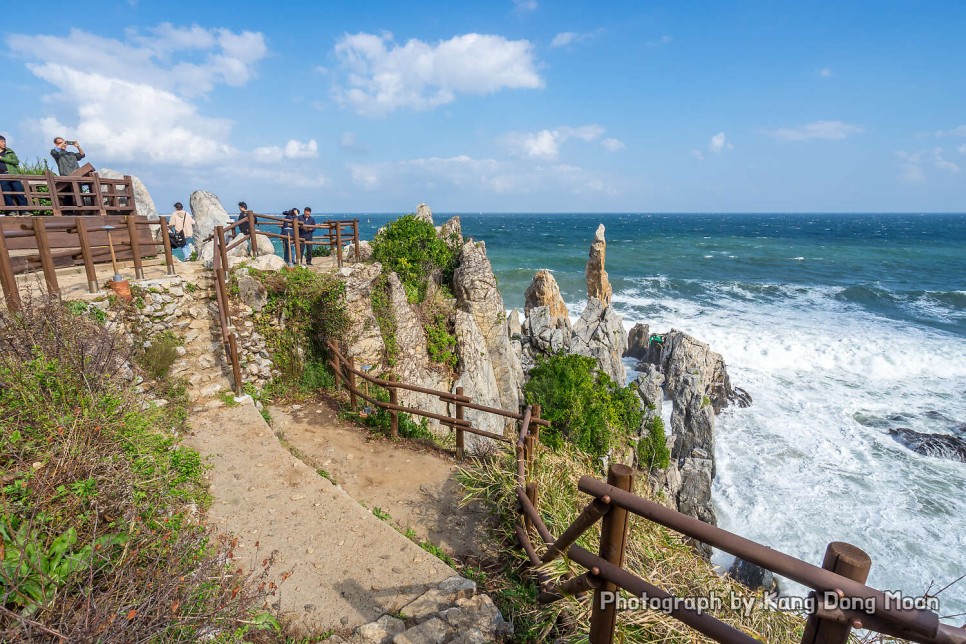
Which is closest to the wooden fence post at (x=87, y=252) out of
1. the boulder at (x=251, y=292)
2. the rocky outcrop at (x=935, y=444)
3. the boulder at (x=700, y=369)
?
the boulder at (x=251, y=292)

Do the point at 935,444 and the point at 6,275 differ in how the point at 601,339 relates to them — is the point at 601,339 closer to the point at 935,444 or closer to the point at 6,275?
the point at 935,444

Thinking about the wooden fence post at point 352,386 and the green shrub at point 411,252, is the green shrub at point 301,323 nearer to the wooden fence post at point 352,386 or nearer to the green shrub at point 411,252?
the wooden fence post at point 352,386

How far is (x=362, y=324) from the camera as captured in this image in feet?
34.1

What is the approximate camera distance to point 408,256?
13.8 m

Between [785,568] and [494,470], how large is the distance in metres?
3.83

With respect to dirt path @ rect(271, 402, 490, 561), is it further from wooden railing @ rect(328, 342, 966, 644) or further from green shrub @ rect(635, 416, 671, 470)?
green shrub @ rect(635, 416, 671, 470)

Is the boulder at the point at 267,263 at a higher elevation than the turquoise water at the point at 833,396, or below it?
higher

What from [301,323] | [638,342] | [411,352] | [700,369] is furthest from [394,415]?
[638,342]

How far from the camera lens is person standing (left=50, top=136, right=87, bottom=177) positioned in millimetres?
12312

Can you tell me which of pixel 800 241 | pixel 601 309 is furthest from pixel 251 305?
pixel 800 241

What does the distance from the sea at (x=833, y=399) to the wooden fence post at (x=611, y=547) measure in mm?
1527

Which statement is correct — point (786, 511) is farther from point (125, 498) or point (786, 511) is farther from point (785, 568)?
point (125, 498)

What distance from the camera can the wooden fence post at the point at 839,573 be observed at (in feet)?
5.83

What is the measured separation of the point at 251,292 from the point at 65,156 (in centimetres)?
802
